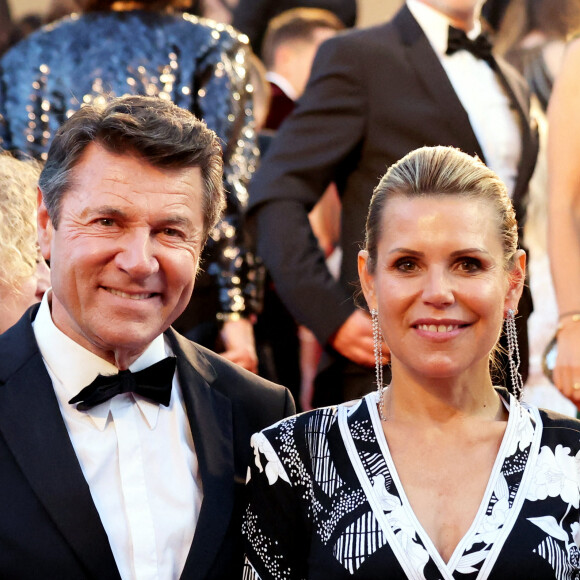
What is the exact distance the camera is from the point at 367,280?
2490mm

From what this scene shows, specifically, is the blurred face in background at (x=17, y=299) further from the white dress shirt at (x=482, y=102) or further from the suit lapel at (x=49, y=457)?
the white dress shirt at (x=482, y=102)

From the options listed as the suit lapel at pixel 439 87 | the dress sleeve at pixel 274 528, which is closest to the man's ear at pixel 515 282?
the dress sleeve at pixel 274 528

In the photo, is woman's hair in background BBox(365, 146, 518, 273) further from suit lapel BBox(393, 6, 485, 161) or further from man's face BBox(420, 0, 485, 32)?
man's face BBox(420, 0, 485, 32)

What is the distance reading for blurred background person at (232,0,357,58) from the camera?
19.8 ft

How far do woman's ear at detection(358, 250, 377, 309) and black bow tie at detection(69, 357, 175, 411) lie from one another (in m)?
0.44

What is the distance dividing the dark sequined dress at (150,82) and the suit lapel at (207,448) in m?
0.92

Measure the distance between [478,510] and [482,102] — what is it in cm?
153

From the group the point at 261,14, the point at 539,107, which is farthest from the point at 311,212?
the point at 261,14

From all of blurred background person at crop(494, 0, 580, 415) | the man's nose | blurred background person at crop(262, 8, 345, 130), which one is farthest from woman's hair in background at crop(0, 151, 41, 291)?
blurred background person at crop(262, 8, 345, 130)

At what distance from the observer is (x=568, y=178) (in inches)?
126

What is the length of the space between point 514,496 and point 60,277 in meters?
1.02

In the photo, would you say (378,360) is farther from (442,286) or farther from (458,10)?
(458,10)

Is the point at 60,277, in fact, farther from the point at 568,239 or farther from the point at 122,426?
the point at 568,239

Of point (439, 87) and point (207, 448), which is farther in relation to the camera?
point (439, 87)
